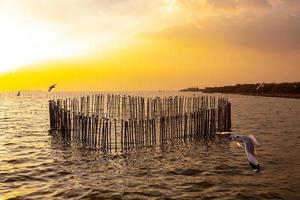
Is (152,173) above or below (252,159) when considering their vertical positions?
below

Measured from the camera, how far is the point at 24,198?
12.8 metres

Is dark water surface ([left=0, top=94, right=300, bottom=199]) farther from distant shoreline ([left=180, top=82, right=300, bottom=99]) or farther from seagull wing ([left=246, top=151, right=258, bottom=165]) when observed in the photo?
distant shoreline ([left=180, top=82, right=300, bottom=99])

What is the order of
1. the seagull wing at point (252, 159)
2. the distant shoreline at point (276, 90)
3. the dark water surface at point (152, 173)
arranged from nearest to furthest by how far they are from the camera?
the seagull wing at point (252, 159) → the dark water surface at point (152, 173) → the distant shoreline at point (276, 90)

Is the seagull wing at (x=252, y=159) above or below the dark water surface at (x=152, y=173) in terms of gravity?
above

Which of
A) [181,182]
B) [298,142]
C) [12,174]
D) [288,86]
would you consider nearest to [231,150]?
[298,142]

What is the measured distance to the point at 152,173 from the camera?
16.0 m

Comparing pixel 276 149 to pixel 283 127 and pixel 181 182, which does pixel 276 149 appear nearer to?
pixel 181 182

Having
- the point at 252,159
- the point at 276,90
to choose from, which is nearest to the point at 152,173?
the point at 252,159

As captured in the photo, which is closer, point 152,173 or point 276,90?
point 152,173

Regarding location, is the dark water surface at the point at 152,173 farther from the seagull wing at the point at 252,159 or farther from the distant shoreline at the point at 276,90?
the distant shoreline at the point at 276,90

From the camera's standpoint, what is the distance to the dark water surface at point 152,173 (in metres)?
13.4

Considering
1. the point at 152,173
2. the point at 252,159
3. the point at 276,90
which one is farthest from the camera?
the point at 276,90

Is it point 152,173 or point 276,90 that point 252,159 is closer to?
point 152,173

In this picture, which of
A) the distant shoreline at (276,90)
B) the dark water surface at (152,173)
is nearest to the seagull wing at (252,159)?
the dark water surface at (152,173)
